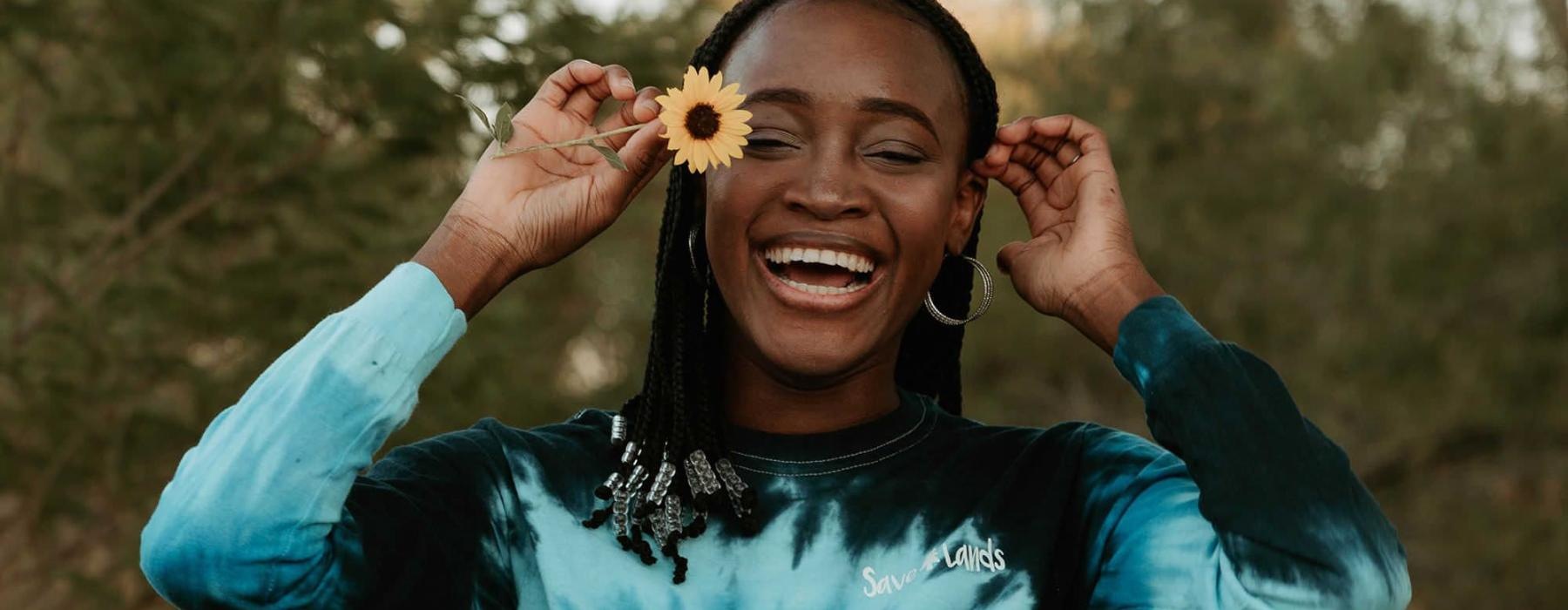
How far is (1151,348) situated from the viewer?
9.02ft

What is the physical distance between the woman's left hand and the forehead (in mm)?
149

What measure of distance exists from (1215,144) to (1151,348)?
1028cm

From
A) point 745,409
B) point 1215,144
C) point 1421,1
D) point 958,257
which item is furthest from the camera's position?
point 1215,144

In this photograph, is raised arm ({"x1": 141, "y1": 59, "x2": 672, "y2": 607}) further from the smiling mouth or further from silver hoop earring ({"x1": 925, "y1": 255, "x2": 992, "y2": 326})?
silver hoop earring ({"x1": 925, "y1": 255, "x2": 992, "y2": 326})

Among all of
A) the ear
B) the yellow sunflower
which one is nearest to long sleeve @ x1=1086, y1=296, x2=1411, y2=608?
the ear

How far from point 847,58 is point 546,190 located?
481 mm

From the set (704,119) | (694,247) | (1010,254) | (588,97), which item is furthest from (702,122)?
(1010,254)

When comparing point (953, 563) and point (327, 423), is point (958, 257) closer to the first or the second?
point (953, 563)

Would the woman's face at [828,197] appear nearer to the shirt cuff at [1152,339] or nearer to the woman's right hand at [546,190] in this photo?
the woman's right hand at [546,190]

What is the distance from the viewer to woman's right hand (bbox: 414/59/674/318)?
9.10 ft

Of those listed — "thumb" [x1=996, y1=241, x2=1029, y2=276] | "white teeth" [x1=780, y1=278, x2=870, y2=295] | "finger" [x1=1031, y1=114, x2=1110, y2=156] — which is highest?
"finger" [x1=1031, y1=114, x2=1110, y2=156]

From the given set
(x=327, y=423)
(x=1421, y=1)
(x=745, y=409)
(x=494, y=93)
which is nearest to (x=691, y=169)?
(x=745, y=409)

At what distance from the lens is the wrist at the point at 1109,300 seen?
2.88 metres

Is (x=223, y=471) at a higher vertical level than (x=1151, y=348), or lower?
lower
